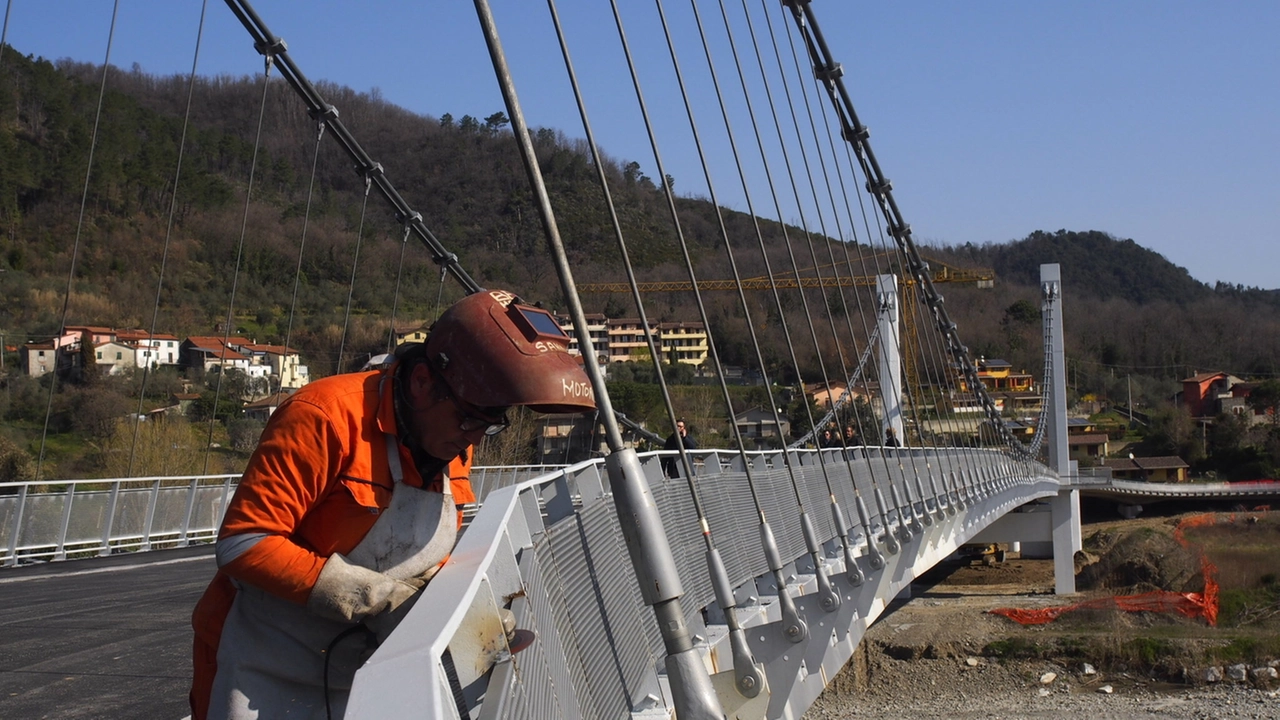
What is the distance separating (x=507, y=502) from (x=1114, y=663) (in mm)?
26695

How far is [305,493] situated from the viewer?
2.37m

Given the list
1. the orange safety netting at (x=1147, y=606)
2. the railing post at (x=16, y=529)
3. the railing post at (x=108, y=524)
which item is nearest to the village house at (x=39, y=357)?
the railing post at (x=108, y=524)

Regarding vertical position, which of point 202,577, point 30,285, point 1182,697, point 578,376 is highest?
point 30,285

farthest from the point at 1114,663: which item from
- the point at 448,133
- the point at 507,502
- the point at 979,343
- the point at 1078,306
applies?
the point at 1078,306

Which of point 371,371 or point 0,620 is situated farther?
point 0,620

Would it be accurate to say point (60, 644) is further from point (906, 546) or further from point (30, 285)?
point (30, 285)

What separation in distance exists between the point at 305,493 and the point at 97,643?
6.29 m

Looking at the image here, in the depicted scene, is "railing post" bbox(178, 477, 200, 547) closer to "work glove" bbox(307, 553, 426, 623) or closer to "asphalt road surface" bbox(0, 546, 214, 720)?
"asphalt road surface" bbox(0, 546, 214, 720)

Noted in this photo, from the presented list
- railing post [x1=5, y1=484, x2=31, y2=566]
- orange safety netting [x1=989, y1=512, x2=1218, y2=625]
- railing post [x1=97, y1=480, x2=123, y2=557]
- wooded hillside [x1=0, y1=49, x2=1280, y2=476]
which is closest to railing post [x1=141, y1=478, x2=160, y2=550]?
railing post [x1=97, y1=480, x2=123, y2=557]

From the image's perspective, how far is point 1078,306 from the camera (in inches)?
4560

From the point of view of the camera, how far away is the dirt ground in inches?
944

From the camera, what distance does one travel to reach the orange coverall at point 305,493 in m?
2.33

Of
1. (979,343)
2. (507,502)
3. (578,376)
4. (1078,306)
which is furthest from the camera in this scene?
(1078,306)

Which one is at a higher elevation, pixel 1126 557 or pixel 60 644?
pixel 60 644
